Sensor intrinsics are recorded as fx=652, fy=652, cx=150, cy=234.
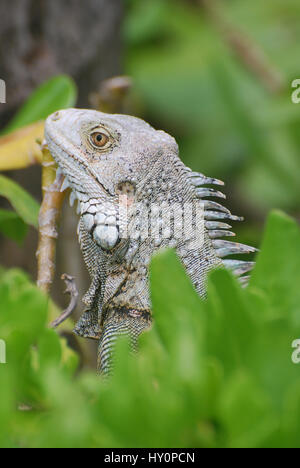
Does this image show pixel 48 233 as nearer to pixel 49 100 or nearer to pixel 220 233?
pixel 220 233

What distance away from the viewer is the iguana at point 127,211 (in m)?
1.43

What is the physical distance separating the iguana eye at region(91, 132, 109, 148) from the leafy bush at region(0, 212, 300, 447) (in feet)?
2.18

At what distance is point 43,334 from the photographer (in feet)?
2.94

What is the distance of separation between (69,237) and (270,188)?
1.90m

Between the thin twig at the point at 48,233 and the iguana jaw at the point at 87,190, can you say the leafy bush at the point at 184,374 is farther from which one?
the iguana jaw at the point at 87,190

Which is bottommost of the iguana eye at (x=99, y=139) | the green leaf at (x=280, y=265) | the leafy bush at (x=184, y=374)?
the leafy bush at (x=184, y=374)

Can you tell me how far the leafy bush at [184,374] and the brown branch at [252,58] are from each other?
322 cm

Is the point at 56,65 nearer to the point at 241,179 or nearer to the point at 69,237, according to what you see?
the point at 69,237

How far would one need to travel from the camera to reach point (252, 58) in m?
3.94

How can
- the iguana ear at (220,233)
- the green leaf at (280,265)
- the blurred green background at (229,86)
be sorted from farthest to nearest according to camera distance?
the blurred green background at (229,86), the iguana ear at (220,233), the green leaf at (280,265)

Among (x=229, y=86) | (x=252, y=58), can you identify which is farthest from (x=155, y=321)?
(x=252, y=58)

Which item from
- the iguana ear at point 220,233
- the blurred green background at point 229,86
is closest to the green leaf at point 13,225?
the iguana ear at point 220,233

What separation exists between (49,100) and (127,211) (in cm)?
41

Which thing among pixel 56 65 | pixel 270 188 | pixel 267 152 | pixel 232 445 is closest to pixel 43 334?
pixel 232 445
